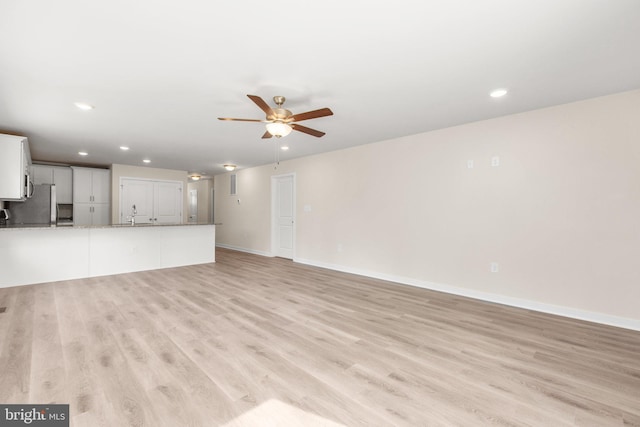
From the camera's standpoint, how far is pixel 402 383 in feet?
6.52

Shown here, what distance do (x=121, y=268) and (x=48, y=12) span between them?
4745mm

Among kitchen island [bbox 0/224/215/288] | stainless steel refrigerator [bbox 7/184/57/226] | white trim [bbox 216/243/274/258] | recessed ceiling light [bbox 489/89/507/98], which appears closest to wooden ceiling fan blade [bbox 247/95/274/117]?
recessed ceiling light [bbox 489/89/507/98]

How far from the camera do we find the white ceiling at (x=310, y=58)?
6.03ft

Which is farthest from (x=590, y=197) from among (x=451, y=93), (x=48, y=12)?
(x=48, y=12)

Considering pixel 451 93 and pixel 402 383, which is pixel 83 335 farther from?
pixel 451 93

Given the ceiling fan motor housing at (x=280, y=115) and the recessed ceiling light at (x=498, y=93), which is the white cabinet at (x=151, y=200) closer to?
the ceiling fan motor housing at (x=280, y=115)

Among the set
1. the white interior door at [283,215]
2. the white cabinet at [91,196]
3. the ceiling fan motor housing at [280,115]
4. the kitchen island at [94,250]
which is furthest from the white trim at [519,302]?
the white cabinet at [91,196]

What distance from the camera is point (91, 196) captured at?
7.51 metres

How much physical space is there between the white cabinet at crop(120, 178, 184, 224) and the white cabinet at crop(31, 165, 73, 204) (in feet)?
3.95

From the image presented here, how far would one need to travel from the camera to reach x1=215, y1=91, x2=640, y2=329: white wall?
10.1 feet

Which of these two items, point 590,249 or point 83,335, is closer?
point 83,335

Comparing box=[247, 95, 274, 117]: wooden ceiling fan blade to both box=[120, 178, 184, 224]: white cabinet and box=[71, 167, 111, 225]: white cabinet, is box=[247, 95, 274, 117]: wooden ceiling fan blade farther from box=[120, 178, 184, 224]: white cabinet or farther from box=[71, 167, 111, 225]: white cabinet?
box=[71, 167, 111, 225]: white cabinet

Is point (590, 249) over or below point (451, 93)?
below

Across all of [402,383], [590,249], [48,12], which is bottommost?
[402,383]
